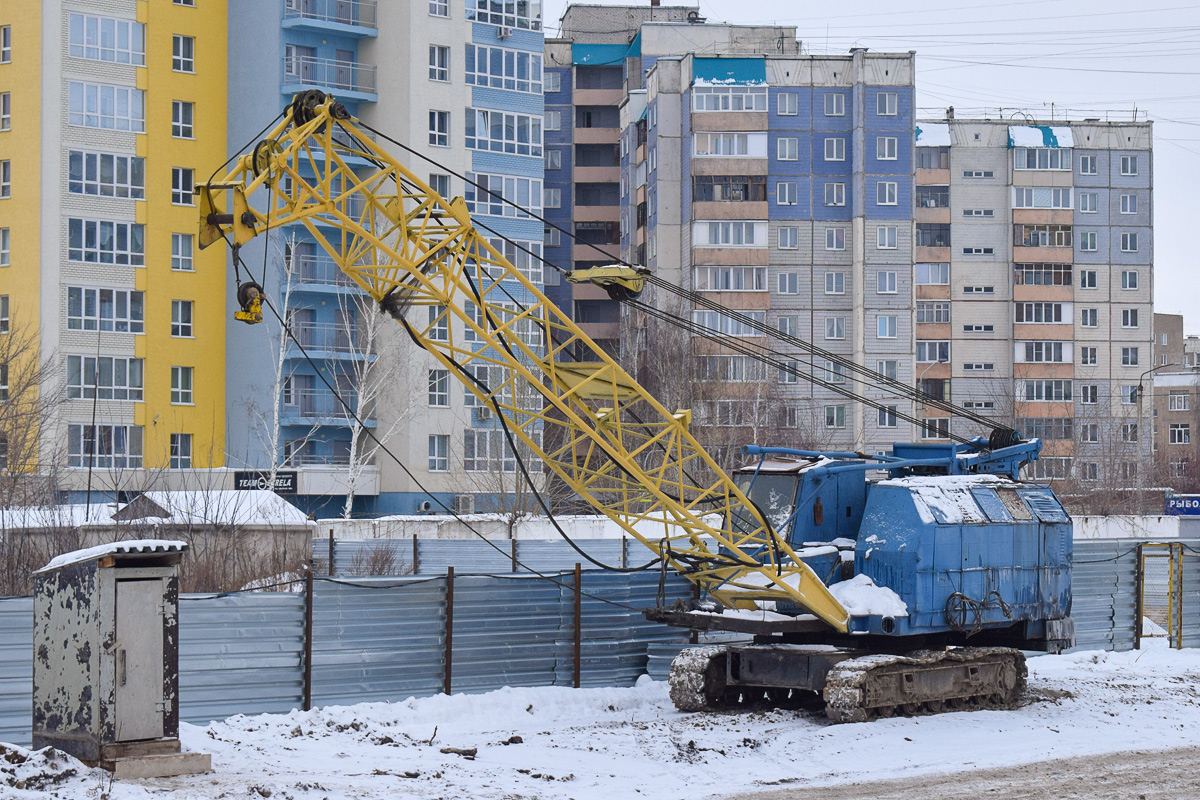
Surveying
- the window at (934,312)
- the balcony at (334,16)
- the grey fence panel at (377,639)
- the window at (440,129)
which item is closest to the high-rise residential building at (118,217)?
the balcony at (334,16)

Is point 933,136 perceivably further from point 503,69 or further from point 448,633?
point 448,633

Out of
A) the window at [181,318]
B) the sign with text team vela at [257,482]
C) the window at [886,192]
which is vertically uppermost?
the window at [886,192]

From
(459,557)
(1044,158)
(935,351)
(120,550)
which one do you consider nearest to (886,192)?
(935,351)

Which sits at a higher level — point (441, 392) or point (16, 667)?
point (441, 392)

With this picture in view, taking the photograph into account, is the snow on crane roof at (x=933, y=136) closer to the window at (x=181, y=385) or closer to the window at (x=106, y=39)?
the window at (x=106, y=39)

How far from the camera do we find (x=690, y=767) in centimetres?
1398

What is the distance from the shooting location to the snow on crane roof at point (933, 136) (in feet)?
268

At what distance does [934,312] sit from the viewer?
83.0 meters

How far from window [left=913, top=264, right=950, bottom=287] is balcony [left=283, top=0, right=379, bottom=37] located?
125ft

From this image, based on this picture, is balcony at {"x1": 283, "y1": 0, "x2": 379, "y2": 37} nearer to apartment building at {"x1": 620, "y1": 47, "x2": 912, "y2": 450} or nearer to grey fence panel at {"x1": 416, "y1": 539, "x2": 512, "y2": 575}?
apartment building at {"x1": 620, "y1": 47, "x2": 912, "y2": 450}

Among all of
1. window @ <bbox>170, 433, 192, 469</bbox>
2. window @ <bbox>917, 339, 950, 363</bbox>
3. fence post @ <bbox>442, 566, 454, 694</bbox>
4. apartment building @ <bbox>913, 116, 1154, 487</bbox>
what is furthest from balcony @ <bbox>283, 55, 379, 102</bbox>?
fence post @ <bbox>442, 566, 454, 694</bbox>

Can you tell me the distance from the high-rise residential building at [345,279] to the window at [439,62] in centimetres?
5

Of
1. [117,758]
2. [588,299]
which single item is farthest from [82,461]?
[117,758]

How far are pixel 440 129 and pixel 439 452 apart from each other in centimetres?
1372
